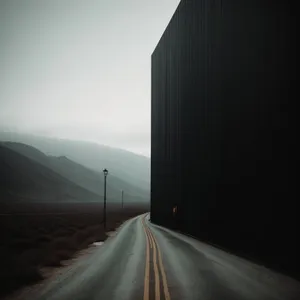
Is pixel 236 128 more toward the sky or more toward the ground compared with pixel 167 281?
more toward the sky

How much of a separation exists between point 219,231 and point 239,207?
4542mm

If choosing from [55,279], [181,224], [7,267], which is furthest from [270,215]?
[181,224]

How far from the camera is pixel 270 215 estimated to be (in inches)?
646

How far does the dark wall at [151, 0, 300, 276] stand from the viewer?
51.0 feet

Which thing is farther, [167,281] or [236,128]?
[236,128]

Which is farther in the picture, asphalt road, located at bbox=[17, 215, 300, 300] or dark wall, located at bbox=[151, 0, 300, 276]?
dark wall, located at bbox=[151, 0, 300, 276]

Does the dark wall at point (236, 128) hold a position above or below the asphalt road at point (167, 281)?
above

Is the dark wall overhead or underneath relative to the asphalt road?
overhead

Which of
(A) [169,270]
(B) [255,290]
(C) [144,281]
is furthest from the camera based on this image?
(A) [169,270]

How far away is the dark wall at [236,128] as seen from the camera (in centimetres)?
1555

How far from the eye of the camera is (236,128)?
2128 cm

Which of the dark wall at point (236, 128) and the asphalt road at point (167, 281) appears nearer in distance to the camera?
the asphalt road at point (167, 281)

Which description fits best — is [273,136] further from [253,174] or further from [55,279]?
[55,279]

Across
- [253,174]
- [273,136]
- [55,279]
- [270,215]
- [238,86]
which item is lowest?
[55,279]
